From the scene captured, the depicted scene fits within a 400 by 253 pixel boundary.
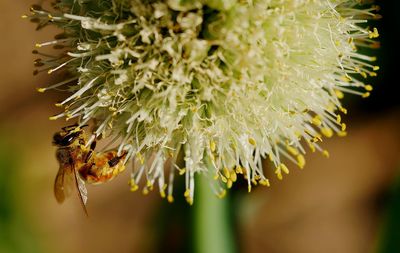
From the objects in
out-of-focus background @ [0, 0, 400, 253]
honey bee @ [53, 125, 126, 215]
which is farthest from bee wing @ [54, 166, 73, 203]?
out-of-focus background @ [0, 0, 400, 253]

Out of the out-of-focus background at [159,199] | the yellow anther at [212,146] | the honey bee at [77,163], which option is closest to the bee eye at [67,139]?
the honey bee at [77,163]

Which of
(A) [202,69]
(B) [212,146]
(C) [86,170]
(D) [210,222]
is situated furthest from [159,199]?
(A) [202,69]

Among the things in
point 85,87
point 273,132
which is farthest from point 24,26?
point 273,132

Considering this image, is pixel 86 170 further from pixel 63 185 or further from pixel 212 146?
pixel 212 146

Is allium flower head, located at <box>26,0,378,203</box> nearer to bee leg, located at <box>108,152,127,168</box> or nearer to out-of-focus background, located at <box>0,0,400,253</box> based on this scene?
bee leg, located at <box>108,152,127,168</box>

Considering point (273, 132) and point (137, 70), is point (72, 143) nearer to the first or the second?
point (137, 70)
